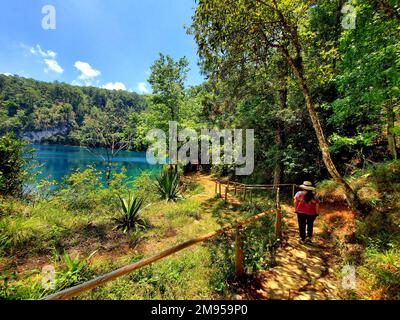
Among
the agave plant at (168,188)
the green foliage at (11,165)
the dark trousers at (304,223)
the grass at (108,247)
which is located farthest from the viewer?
the agave plant at (168,188)

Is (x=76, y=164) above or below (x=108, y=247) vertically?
above

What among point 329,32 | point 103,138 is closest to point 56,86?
point 103,138

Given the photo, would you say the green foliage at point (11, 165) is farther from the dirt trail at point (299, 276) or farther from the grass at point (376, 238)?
the grass at point (376, 238)

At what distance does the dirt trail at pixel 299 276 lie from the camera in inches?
122

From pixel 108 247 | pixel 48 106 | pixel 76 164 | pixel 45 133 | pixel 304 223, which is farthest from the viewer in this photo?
pixel 48 106

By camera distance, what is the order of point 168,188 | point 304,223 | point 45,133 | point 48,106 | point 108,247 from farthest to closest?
point 48,106
point 45,133
point 168,188
point 108,247
point 304,223

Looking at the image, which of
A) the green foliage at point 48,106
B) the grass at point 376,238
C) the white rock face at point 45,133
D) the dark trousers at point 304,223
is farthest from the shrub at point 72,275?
the white rock face at point 45,133

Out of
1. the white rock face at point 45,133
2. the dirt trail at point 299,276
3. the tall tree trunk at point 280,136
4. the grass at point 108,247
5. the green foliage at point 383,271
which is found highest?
the white rock face at point 45,133

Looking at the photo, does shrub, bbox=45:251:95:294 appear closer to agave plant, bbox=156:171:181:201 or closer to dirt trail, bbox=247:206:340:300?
dirt trail, bbox=247:206:340:300

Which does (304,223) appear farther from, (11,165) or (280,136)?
(11,165)

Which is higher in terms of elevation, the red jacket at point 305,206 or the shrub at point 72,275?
the red jacket at point 305,206

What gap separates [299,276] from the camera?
355cm

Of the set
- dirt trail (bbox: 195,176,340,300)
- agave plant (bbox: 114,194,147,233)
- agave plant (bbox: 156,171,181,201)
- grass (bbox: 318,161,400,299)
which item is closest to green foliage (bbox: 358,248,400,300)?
grass (bbox: 318,161,400,299)

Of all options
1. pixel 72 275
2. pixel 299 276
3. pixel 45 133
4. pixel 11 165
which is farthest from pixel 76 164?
pixel 45 133
